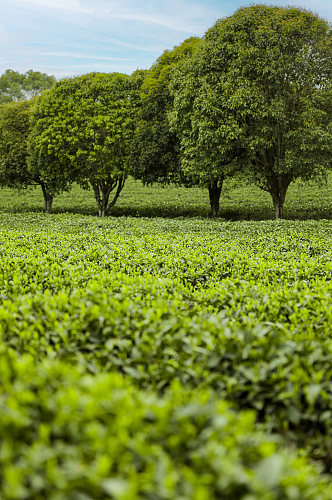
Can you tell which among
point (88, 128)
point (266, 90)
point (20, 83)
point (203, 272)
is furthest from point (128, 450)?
point (20, 83)

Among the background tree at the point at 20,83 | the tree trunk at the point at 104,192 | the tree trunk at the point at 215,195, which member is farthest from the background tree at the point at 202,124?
the background tree at the point at 20,83

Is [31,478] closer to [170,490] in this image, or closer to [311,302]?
[170,490]

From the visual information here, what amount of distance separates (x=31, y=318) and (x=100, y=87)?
2434 cm

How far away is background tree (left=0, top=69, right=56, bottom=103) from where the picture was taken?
10688 cm

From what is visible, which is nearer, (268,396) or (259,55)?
(268,396)

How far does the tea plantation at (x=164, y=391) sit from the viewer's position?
1.86 metres

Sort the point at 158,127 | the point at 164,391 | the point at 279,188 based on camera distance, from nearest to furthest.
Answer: the point at 164,391
the point at 279,188
the point at 158,127

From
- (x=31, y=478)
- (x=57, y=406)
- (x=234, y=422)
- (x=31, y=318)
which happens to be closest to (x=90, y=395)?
(x=57, y=406)

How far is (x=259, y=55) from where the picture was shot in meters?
17.1

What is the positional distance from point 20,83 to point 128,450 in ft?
431

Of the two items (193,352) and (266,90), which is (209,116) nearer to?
(266,90)

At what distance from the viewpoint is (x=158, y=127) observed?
23.0m

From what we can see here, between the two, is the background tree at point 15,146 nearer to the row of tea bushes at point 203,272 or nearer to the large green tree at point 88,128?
the large green tree at point 88,128

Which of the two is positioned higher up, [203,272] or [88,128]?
[88,128]
